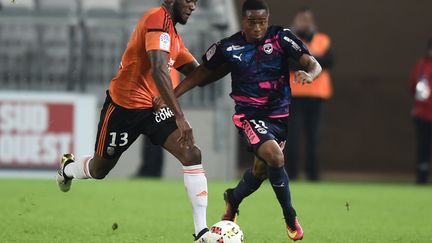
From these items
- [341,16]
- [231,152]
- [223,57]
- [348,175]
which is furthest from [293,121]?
[223,57]

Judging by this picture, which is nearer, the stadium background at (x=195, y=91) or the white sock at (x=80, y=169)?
the white sock at (x=80, y=169)

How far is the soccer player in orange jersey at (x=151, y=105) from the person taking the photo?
7500 millimetres

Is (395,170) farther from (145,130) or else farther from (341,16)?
(145,130)

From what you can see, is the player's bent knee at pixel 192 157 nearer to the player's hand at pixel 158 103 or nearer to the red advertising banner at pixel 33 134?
the player's hand at pixel 158 103

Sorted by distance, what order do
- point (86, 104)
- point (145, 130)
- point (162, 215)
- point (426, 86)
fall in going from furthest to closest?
1. point (426, 86)
2. point (86, 104)
3. point (162, 215)
4. point (145, 130)

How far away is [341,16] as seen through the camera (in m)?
20.5

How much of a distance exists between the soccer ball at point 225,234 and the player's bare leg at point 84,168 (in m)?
1.59

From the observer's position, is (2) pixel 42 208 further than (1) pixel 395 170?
No

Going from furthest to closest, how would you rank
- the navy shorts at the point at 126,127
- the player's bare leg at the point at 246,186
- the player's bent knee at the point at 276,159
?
the player's bare leg at the point at 246,186, the navy shorts at the point at 126,127, the player's bent knee at the point at 276,159

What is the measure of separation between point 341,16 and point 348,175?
313cm

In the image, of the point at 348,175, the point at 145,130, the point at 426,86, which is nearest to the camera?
the point at 145,130

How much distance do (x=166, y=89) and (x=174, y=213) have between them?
10.8 feet

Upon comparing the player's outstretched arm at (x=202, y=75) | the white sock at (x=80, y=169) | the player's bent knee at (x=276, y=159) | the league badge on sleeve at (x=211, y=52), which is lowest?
the white sock at (x=80, y=169)

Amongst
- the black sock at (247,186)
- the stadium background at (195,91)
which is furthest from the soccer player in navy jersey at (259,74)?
the stadium background at (195,91)
